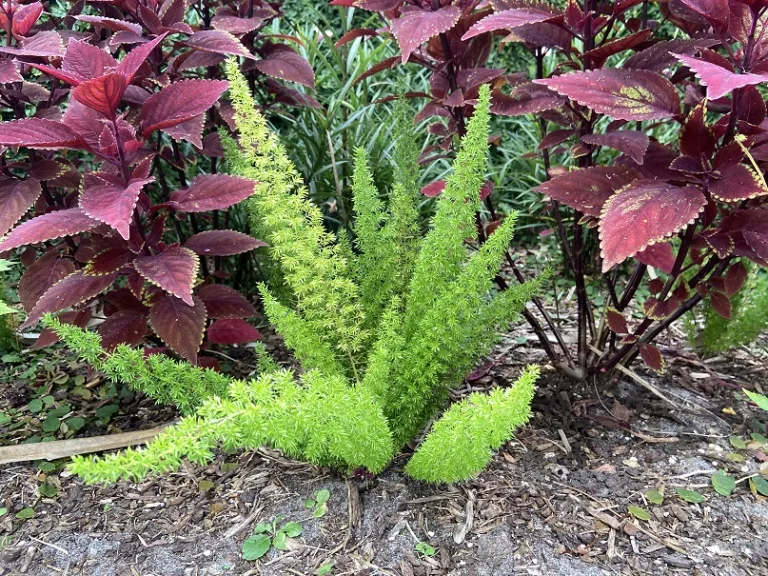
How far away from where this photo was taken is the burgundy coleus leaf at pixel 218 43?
1772 mm

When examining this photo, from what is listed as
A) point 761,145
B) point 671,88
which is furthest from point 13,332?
point 761,145

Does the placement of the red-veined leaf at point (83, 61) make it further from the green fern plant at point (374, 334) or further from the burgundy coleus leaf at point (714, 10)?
the burgundy coleus leaf at point (714, 10)

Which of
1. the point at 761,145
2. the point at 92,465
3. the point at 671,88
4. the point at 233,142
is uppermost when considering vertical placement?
the point at 671,88

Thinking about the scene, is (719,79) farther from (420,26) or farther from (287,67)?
(287,67)

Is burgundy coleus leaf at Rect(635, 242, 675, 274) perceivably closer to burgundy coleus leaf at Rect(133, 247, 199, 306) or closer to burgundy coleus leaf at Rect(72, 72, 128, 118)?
burgundy coleus leaf at Rect(133, 247, 199, 306)

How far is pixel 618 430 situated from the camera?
198 centimetres

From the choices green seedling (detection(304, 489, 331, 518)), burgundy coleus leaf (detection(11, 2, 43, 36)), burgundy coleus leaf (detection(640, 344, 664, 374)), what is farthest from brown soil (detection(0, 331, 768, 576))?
burgundy coleus leaf (detection(11, 2, 43, 36))

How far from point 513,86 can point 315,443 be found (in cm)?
112

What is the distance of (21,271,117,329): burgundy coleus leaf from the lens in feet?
5.23

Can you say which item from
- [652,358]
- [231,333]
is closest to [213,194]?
[231,333]

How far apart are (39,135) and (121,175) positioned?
20 cm

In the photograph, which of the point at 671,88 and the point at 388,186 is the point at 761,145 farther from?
the point at 388,186

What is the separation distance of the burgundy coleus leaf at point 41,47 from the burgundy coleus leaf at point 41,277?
23.8 inches

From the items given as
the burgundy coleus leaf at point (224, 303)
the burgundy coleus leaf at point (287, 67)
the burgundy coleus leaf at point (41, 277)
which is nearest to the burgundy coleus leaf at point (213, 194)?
the burgundy coleus leaf at point (224, 303)
